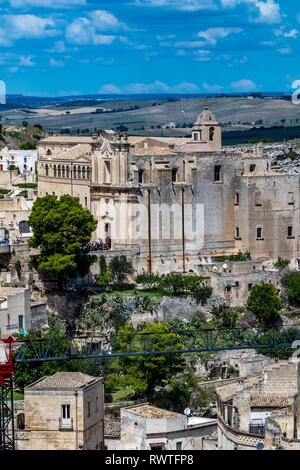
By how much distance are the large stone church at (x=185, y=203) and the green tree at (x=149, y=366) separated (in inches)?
347

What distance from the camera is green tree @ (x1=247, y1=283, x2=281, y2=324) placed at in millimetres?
50844

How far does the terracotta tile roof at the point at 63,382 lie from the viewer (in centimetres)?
3653

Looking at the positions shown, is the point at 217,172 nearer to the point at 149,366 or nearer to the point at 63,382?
the point at 149,366

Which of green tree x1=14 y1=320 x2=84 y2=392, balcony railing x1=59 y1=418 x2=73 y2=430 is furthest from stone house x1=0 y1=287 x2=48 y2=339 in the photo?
balcony railing x1=59 y1=418 x2=73 y2=430

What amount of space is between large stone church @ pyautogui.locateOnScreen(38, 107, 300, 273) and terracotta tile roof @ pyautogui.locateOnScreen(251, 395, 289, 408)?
52.8ft

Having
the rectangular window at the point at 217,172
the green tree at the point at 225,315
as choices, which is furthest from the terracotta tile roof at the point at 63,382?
the rectangular window at the point at 217,172

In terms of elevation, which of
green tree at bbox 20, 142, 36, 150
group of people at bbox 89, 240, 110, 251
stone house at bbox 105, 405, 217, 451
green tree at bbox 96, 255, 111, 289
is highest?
green tree at bbox 20, 142, 36, 150

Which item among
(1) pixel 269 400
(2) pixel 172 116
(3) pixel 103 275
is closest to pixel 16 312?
(3) pixel 103 275

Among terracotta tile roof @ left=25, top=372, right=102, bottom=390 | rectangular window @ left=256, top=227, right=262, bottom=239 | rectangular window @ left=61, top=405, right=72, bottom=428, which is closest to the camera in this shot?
rectangular window @ left=61, top=405, right=72, bottom=428

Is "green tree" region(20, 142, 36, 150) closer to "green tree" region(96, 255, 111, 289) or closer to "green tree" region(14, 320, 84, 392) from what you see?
"green tree" region(96, 255, 111, 289)

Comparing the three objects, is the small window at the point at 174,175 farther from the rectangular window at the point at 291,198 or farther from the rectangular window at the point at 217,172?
the rectangular window at the point at 291,198

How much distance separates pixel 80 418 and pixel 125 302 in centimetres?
1446
